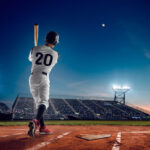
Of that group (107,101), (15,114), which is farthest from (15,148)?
(107,101)

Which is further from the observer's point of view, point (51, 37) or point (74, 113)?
point (74, 113)

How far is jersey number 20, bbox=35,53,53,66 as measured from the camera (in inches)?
138

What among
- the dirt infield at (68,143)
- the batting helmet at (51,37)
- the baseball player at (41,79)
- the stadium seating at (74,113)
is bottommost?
the stadium seating at (74,113)

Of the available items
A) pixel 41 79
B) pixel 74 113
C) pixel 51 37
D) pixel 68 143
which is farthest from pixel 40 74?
pixel 74 113

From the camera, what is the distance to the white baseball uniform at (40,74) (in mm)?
3436

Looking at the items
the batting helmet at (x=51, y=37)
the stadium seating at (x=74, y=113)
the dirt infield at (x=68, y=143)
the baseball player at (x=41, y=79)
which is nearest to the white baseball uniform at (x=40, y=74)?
the baseball player at (x=41, y=79)

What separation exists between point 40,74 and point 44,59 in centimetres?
38

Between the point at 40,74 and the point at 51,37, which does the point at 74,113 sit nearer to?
the point at 51,37

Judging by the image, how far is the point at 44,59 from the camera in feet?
11.7

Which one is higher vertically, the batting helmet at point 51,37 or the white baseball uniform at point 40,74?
the batting helmet at point 51,37

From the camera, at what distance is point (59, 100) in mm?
38875

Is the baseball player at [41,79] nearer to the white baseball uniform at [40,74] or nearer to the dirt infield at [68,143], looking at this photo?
the white baseball uniform at [40,74]

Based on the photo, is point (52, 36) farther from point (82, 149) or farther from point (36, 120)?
point (82, 149)

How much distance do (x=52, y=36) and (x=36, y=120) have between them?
195 cm
